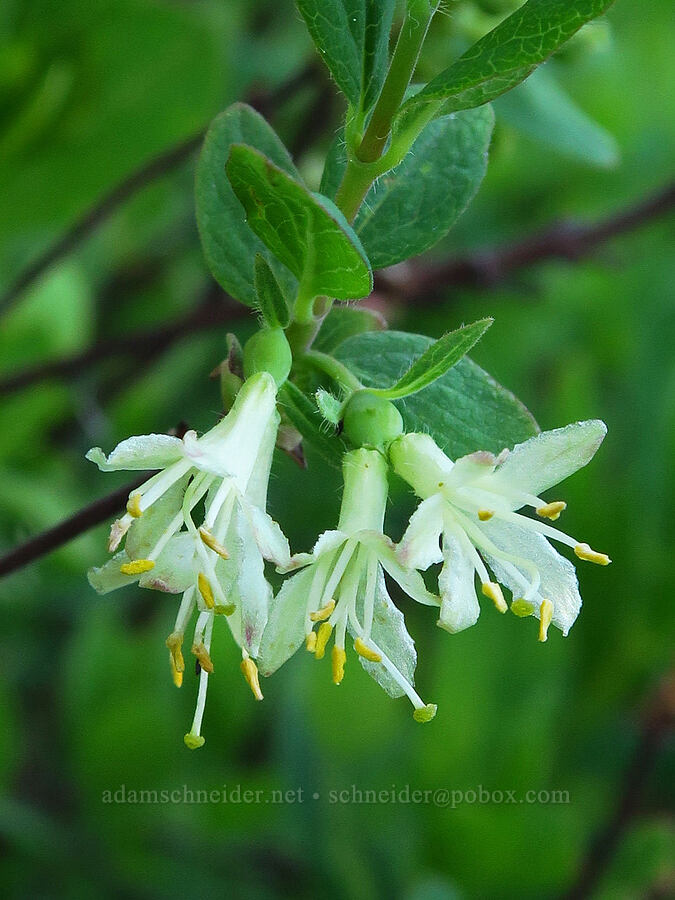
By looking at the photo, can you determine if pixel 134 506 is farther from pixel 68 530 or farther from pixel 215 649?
pixel 215 649

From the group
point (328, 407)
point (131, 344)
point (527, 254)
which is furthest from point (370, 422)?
point (527, 254)

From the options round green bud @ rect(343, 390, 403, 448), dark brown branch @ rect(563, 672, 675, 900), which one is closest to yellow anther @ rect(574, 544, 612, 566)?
round green bud @ rect(343, 390, 403, 448)

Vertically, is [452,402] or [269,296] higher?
[269,296]

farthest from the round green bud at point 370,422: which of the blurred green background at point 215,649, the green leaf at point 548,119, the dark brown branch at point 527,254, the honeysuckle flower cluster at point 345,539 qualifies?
the dark brown branch at point 527,254

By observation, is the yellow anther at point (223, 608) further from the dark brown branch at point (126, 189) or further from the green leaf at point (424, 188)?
the dark brown branch at point (126, 189)

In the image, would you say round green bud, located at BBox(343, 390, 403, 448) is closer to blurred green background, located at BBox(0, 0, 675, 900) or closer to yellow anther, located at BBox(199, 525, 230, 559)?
yellow anther, located at BBox(199, 525, 230, 559)

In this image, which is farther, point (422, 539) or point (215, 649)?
point (215, 649)
